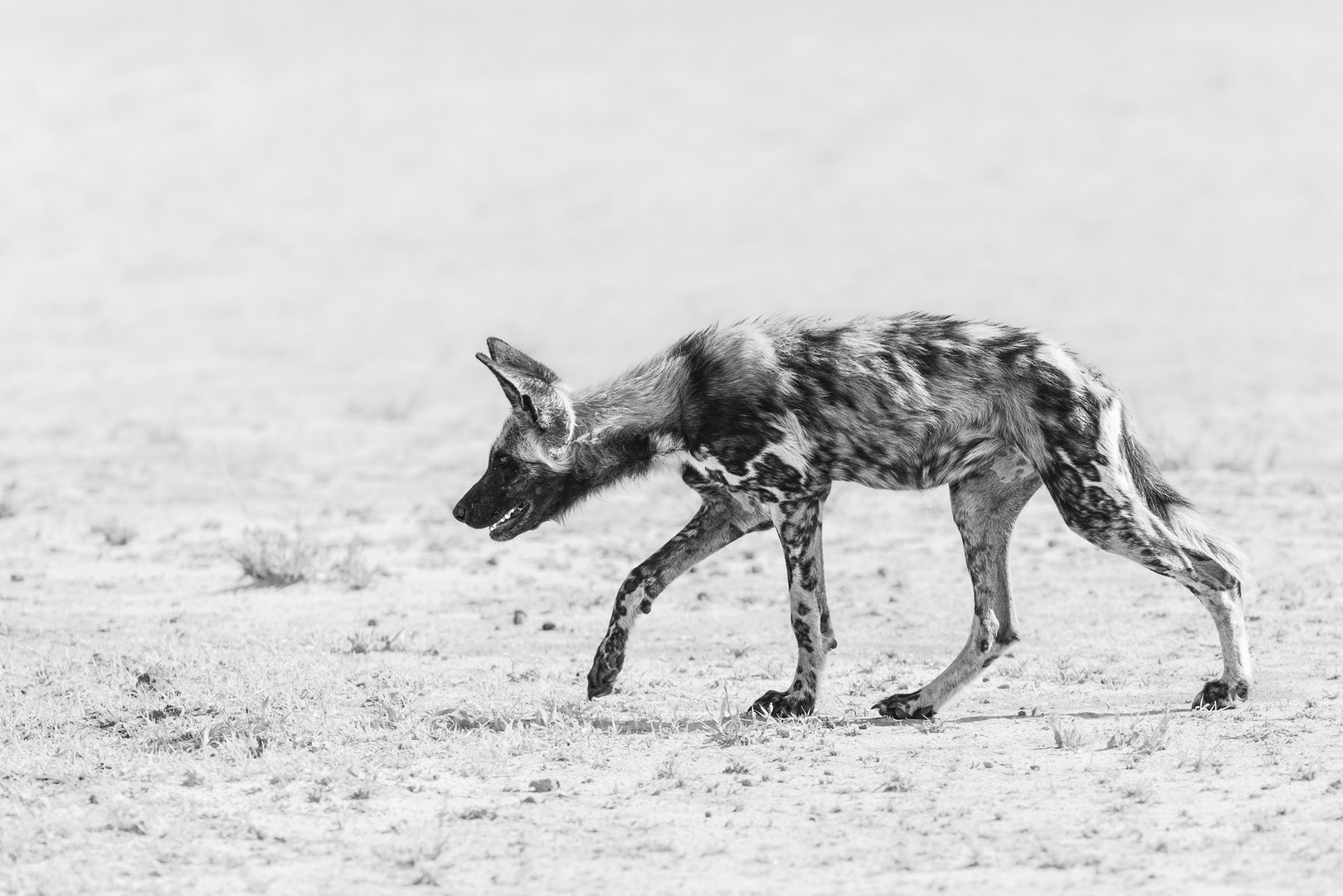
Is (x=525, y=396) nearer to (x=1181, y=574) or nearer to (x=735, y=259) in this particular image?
(x=1181, y=574)

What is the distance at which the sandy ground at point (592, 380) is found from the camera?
5.55m

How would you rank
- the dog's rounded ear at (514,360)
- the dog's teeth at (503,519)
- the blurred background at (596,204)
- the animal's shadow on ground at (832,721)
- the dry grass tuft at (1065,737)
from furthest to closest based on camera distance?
1. the blurred background at (596,204)
2. the dog's teeth at (503,519)
3. the dog's rounded ear at (514,360)
4. the animal's shadow on ground at (832,721)
5. the dry grass tuft at (1065,737)

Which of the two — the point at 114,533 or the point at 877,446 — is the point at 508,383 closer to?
the point at 877,446

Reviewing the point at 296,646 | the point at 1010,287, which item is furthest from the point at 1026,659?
the point at 1010,287

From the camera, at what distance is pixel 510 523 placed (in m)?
7.65

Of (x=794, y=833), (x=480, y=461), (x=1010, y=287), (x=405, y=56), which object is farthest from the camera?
(x=405, y=56)

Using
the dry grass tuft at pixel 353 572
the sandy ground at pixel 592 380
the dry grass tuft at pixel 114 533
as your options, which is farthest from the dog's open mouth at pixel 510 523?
the dry grass tuft at pixel 114 533

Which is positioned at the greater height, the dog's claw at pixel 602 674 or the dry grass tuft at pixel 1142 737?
the dry grass tuft at pixel 1142 737

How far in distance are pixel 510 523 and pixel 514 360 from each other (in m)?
0.74

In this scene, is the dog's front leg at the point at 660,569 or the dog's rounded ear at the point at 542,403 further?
the dog's front leg at the point at 660,569

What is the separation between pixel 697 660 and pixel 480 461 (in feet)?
23.6

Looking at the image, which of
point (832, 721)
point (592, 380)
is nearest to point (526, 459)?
point (832, 721)

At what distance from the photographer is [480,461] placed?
15.3 metres

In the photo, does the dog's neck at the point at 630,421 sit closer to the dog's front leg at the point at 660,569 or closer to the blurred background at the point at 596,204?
the dog's front leg at the point at 660,569
